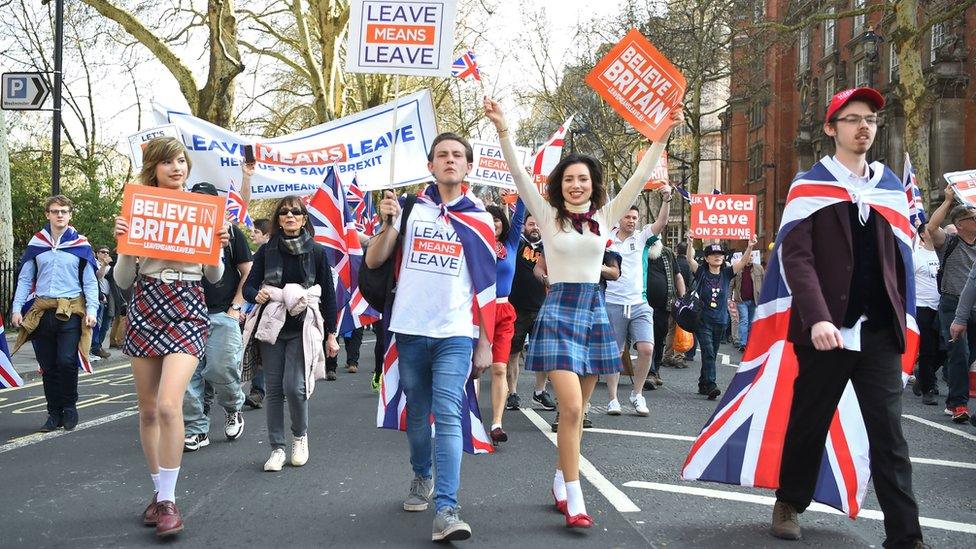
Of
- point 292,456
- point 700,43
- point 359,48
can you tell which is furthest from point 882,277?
point 700,43

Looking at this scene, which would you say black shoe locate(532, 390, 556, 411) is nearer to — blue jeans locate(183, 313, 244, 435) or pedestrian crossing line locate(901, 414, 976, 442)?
blue jeans locate(183, 313, 244, 435)

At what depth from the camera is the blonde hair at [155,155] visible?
5305mm

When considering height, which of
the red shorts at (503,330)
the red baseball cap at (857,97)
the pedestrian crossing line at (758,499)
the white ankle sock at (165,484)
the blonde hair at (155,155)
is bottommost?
the pedestrian crossing line at (758,499)

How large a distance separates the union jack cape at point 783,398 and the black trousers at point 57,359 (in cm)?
550

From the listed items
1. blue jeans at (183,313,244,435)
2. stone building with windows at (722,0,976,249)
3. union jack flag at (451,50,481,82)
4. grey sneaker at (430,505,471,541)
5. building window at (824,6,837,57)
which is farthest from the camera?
building window at (824,6,837,57)

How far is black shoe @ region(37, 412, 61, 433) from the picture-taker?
26.8 feet

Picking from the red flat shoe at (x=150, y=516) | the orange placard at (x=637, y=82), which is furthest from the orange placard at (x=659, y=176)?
the red flat shoe at (x=150, y=516)

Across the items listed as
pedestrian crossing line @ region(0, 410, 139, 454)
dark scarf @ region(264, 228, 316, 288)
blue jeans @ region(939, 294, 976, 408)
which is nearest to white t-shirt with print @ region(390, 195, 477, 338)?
dark scarf @ region(264, 228, 316, 288)

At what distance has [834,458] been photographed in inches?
194

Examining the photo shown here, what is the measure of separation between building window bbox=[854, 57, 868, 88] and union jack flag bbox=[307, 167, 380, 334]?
36.4m

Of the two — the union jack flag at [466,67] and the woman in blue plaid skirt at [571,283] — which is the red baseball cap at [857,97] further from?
the union jack flag at [466,67]

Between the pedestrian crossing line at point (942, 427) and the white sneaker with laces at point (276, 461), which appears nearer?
the white sneaker with laces at point (276, 461)

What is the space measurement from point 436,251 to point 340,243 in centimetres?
522

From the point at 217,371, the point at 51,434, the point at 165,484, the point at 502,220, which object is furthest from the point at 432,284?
the point at 51,434
